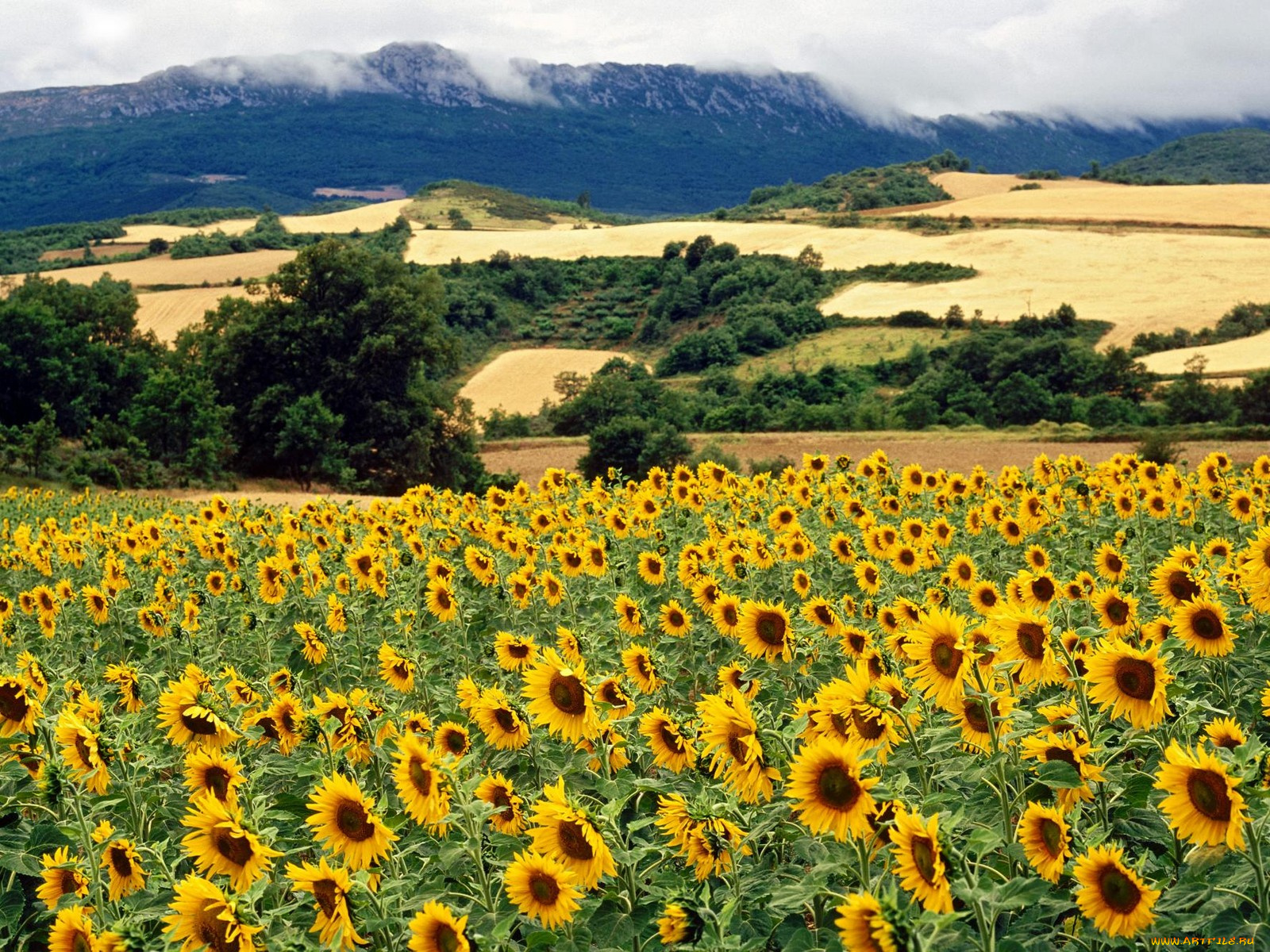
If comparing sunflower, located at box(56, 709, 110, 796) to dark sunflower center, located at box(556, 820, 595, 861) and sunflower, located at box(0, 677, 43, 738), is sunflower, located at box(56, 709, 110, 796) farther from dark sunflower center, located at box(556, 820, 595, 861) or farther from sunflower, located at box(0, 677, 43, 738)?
dark sunflower center, located at box(556, 820, 595, 861)

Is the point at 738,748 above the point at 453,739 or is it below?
above

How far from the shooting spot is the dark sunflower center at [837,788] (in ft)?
7.98

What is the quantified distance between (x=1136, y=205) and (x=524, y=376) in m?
59.0

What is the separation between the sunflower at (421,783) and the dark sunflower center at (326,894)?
1.41ft

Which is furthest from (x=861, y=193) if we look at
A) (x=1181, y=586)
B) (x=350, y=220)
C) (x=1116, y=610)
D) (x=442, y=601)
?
(x=1116, y=610)

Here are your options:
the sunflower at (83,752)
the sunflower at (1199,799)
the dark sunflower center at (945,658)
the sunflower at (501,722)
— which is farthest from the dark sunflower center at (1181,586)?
the sunflower at (83,752)

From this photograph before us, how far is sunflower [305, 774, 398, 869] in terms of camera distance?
2.75 m

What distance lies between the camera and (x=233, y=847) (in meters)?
2.71

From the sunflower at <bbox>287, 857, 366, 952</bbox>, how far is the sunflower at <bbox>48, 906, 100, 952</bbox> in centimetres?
53

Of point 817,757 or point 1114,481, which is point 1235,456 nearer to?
point 1114,481

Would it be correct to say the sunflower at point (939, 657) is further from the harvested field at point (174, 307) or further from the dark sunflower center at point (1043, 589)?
the harvested field at point (174, 307)

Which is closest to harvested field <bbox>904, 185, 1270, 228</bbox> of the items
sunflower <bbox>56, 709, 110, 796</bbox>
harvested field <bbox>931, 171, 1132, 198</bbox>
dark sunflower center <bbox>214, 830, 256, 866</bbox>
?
harvested field <bbox>931, 171, 1132, 198</bbox>

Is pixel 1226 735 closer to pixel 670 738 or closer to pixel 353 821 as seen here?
pixel 670 738

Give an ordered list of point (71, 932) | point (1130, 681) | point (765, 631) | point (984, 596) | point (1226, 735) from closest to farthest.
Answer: point (71, 932) → point (1226, 735) → point (1130, 681) → point (765, 631) → point (984, 596)
